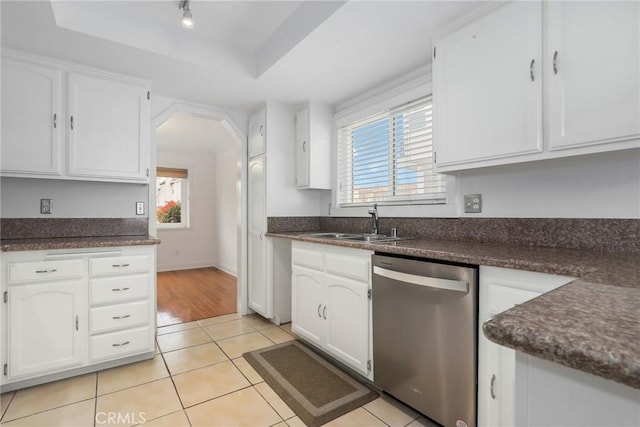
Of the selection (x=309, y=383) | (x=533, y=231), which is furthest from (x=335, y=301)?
(x=533, y=231)

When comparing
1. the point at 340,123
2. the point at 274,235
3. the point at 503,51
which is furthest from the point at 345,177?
the point at 503,51

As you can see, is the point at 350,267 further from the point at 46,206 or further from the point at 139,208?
the point at 46,206

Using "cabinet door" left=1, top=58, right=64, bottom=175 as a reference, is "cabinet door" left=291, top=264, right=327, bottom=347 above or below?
below

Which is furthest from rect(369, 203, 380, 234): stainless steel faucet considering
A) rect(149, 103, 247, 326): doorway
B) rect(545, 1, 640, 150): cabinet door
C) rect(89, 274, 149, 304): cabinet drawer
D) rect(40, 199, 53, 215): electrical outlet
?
rect(40, 199, 53, 215): electrical outlet

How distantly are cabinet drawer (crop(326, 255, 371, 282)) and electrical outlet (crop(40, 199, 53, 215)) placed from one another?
2235 mm

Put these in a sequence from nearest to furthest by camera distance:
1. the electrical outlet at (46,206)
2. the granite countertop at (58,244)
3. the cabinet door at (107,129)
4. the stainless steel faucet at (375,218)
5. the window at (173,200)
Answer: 1. the granite countertop at (58,244)
2. the cabinet door at (107,129)
3. the electrical outlet at (46,206)
4. the stainless steel faucet at (375,218)
5. the window at (173,200)

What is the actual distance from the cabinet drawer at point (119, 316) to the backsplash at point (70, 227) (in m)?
0.77

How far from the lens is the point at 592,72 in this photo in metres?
1.31

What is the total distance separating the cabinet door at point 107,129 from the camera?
92.0 inches

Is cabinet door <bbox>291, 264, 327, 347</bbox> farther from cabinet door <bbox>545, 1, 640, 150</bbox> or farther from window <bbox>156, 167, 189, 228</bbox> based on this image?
window <bbox>156, 167, 189, 228</bbox>

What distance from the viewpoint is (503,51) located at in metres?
1.58

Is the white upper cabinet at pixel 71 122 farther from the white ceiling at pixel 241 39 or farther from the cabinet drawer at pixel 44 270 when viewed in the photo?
the cabinet drawer at pixel 44 270

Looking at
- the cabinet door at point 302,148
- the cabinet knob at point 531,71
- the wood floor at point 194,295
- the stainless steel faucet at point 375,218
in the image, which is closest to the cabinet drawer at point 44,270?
the wood floor at point 194,295

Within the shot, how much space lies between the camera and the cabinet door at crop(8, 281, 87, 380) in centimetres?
192
